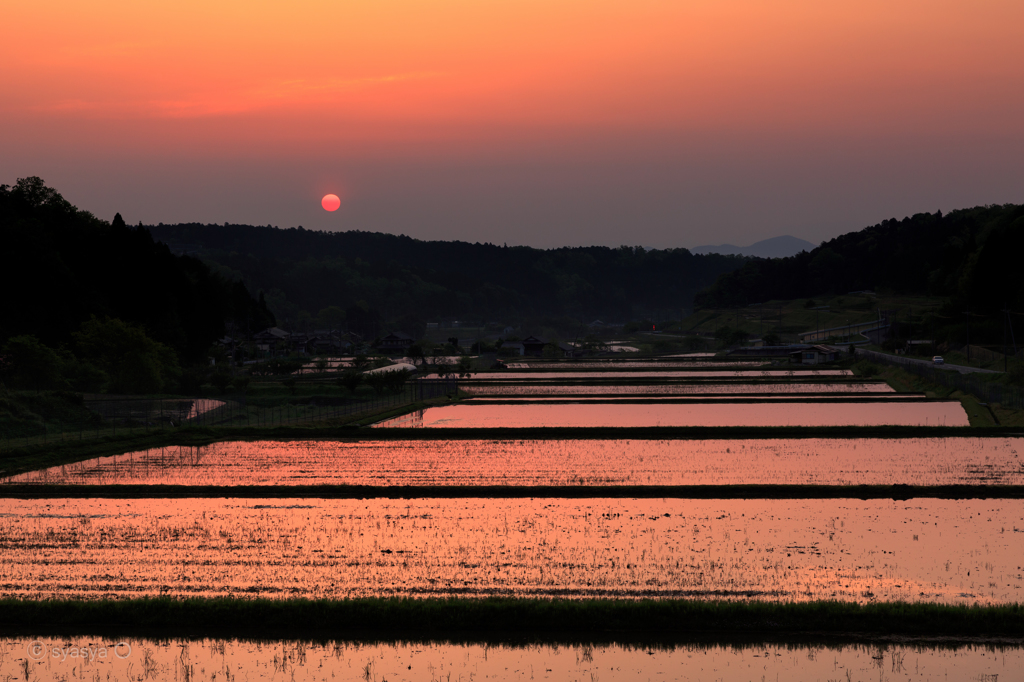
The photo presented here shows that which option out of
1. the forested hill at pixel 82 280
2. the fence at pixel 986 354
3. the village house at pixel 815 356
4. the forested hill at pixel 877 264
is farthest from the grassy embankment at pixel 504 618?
the forested hill at pixel 877 264

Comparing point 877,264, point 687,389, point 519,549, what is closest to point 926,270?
point 877,264

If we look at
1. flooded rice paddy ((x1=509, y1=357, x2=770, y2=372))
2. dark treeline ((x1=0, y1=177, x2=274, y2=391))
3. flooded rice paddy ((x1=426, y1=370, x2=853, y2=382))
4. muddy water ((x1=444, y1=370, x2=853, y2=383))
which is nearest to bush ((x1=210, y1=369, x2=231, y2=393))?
dark treeline ((x1=0, y1=177, x2=274, y2=391))

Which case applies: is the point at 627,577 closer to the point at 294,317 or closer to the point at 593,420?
the point at 593,420

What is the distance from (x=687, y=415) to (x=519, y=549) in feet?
69.4

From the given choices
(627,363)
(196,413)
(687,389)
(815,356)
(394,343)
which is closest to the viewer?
(196,413)

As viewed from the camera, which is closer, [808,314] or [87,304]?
[87,304]

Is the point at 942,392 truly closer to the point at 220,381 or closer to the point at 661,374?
the point at 661,374

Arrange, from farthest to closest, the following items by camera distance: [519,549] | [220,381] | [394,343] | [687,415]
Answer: [394,343] → [220,381] → [687,415] → [519,549]

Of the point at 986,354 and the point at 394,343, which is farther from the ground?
the point at 394,343

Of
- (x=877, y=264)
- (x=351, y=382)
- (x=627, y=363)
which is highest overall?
(x=877, y=264)

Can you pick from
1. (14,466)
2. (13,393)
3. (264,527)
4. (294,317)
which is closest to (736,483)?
(264,527)

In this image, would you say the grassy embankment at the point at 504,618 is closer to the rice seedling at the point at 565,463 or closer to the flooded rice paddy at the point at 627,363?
the rice seedling at the point at 565,463

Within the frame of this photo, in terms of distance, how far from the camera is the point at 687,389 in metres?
46.7

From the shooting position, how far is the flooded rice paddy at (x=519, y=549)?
10984 mm
